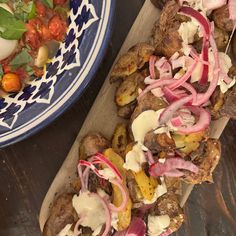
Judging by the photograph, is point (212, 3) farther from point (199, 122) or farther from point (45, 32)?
point (45, 32)

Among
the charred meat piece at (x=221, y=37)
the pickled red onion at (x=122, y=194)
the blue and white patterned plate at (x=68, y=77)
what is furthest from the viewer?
the charred meat piece at (x=221, y=37)

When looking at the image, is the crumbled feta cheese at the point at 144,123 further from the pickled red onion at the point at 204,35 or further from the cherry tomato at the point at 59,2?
the cherry tomato at the point at 59,2

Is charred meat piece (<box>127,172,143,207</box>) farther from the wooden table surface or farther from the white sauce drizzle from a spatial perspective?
the wooden table surface

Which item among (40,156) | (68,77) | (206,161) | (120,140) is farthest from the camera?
(40,156)

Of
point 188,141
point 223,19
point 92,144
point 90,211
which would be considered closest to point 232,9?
point 223,19

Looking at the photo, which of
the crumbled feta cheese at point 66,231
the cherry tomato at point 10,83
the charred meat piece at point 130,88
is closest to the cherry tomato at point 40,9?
the cherry tomato at point 10,83

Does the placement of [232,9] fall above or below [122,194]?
above
